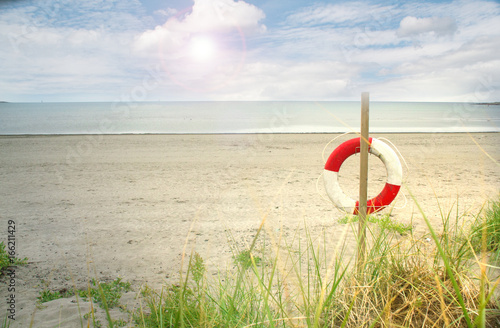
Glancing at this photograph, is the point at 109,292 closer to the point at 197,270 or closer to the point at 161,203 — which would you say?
the point at 197,270

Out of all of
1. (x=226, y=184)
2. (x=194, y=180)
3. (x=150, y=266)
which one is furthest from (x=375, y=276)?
(x=194, y=180)

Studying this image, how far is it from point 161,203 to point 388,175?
10.5 feet

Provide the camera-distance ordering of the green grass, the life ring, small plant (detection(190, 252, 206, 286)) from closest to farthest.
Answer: small plant (detection(190, 252, 206, 286)), the green grass, the life ring

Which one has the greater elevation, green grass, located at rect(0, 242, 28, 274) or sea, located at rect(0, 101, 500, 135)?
sea, located at rect(0, 101, 500, 135)

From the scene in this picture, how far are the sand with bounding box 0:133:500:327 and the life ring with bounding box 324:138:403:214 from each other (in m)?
0.34

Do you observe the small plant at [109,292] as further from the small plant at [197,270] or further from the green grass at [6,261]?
the green grass at [6,261]

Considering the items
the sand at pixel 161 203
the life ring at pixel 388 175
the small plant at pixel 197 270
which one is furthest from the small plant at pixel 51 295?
the life ring at pixel 388 175

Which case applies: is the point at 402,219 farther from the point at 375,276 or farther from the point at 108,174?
the point at 108,174

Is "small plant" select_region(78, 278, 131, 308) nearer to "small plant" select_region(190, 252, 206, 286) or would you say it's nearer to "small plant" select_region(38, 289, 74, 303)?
"small plant" select_region(38, 289, 74, 303)

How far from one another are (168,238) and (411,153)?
25.6ft

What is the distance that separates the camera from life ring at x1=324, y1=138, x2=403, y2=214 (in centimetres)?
314

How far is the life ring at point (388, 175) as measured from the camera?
3145 mm

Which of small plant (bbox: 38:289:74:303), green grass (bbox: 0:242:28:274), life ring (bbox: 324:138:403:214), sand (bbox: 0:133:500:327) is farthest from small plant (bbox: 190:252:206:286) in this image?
green grass (bbox: 0:242:28:274)

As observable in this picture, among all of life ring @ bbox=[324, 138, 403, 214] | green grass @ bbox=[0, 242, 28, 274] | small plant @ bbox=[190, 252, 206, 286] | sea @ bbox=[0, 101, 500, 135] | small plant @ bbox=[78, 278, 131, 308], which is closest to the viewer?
small plant @ bbox=[190, 252, 206, 286]
